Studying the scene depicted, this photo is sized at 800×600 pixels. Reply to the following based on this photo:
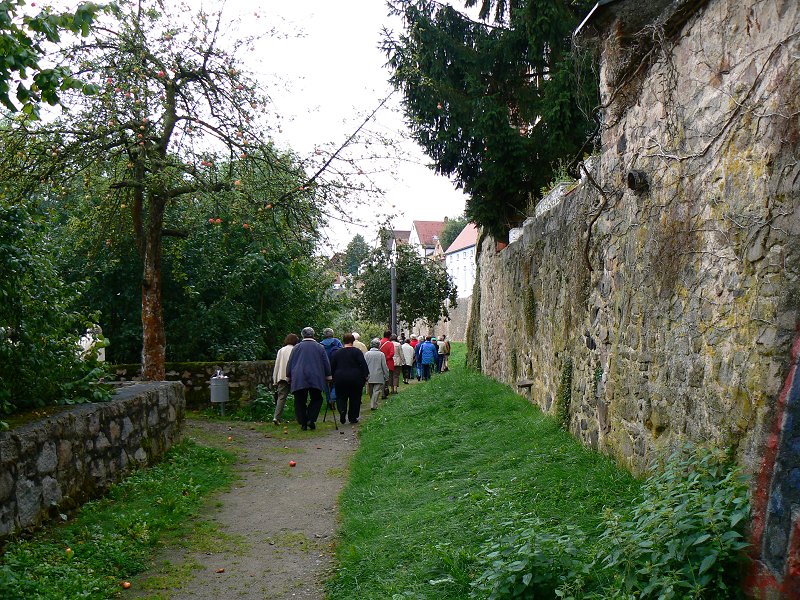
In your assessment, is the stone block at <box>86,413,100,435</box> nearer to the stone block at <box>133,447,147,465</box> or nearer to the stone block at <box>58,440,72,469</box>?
the stone block at <box>58,440,72,469</box>

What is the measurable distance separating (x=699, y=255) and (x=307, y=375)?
26.1ft

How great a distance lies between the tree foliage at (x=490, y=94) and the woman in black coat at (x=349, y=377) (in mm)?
3754

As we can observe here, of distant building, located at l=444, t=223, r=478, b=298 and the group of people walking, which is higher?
distant building, located at l=444, t=223, r=478, b=298

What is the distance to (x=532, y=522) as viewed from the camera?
14.2 ft

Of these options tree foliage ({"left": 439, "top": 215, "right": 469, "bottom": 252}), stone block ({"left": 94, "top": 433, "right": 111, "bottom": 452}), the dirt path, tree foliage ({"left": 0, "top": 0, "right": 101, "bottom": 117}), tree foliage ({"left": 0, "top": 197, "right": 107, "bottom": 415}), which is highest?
tree foliage ({"left": 439, "top": 215, "right": 469, "bottom": 252})

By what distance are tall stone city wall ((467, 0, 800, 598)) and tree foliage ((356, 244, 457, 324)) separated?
22.3m

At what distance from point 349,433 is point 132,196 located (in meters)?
5.31

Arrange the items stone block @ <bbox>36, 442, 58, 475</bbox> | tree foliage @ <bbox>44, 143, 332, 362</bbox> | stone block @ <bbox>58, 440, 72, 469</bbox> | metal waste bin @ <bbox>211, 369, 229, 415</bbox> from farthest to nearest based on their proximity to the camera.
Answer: tree foliage @ <bbox>44, 143, 332, 362</bbox> < metal waste bin @ <bbox>211, 369, 229, 415</bbox> < stone block @ <bbox>58, 440, 72, 469</bbox> < stone block @ <bbox>36, 442, 58, 475</bbox>

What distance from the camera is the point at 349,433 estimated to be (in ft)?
38.3

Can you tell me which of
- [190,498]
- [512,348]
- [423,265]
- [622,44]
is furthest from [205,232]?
[423,265]

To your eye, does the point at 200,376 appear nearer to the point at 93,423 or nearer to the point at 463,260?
the point at 93,423

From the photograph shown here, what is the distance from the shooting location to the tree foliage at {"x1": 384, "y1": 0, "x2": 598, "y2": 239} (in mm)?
13078

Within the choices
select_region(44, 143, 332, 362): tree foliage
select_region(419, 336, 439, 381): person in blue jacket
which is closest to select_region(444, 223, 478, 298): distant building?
select_region(419, 336, 439, 381): person in blue jacket

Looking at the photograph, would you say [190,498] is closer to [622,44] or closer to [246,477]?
[246,477]
